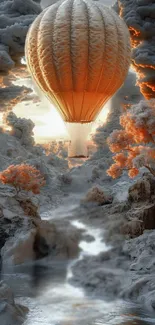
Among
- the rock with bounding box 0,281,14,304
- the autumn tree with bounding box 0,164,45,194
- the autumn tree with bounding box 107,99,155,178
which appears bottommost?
the rock with bounding box 0,281,14,304

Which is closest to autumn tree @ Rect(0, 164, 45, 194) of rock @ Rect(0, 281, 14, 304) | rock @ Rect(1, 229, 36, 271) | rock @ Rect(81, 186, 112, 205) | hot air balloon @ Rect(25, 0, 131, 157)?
rock @ Rect(1, 229, 36, 271)

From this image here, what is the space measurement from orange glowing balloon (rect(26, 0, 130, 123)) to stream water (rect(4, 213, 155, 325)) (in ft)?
16.1

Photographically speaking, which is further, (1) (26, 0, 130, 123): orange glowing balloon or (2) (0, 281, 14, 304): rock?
(2) (0, 281, 14, 304): rock

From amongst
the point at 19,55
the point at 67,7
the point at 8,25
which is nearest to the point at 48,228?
the point at 19,55

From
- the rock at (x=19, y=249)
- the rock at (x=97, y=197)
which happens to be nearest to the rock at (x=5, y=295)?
the rock at (x=19, y=249)

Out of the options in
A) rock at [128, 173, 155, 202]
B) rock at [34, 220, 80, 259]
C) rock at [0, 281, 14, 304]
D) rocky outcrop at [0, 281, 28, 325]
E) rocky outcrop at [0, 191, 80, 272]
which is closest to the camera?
rocky outcrop at [0, 281, 28, 325]

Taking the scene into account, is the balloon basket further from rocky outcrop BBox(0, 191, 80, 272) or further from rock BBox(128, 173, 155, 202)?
rock BBox(128, 173, 155, 202)

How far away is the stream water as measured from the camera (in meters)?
10.2

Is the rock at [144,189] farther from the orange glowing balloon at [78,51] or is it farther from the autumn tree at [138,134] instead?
the orange glowing balloon at [78,51]

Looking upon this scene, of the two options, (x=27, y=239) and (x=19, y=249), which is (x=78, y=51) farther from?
(x=27, y=239)

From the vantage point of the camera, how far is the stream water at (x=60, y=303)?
10219mm

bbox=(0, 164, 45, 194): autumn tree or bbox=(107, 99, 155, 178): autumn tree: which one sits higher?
bbox=(107, 99, 155, 178): autumn tree

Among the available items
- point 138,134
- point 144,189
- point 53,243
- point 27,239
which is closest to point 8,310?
point 138,134

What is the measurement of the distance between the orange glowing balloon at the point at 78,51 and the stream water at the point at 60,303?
194 inches
